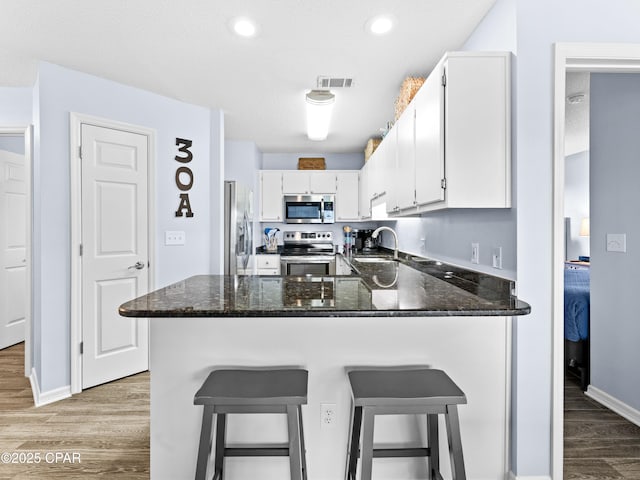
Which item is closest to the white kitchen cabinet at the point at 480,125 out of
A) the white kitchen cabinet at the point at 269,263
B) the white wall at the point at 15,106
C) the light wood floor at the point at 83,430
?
the light wood floor at the point at 83,430

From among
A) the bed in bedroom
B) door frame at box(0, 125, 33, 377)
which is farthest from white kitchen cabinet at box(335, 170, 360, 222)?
door frame at box(0, 125, 33, 377)

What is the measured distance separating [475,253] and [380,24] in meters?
1.44

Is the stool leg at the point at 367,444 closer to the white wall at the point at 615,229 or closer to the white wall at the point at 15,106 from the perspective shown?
the white wall at the point at 615,229

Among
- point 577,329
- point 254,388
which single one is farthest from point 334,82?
point 577,329

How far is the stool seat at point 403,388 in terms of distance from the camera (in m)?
1.31

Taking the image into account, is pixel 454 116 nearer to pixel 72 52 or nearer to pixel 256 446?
pixel 256 446

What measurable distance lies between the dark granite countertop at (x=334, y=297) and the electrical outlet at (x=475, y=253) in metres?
0.08

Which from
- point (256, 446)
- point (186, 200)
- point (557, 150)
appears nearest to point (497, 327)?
point (557, 150)

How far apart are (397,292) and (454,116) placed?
87 cm

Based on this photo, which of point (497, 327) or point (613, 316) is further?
point (613, 316)

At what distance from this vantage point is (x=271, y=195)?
530 centimetres

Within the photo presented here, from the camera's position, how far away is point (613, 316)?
8.43 ft

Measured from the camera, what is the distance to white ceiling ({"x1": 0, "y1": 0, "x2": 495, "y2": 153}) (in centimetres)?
207

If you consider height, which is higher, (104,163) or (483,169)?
(104,163)
